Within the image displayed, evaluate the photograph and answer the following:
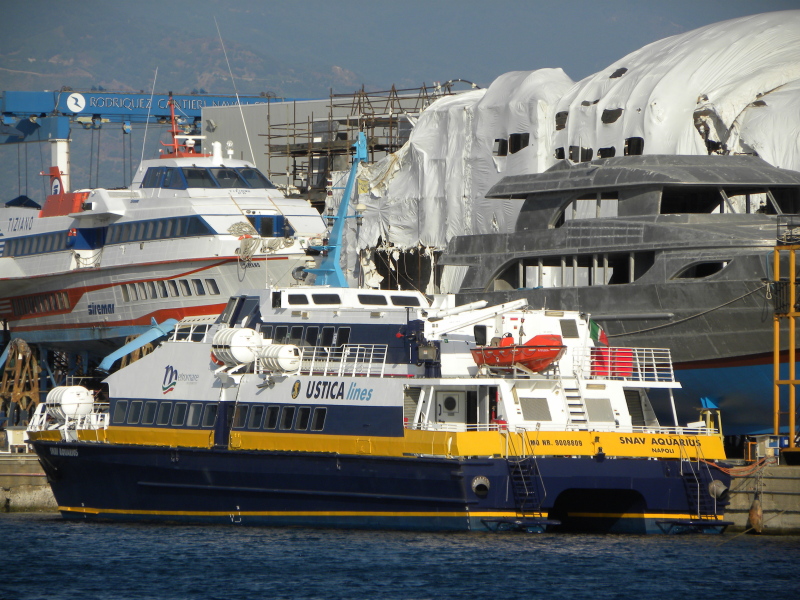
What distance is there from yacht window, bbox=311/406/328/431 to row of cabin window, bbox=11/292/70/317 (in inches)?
844

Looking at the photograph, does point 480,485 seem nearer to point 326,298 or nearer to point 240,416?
point 240,416

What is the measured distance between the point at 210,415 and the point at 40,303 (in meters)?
21.1

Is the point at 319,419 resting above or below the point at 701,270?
below

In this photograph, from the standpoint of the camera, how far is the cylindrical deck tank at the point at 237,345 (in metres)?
26.1

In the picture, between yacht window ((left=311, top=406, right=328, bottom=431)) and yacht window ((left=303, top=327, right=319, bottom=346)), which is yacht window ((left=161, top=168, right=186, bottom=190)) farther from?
yacht window ((left=311, top=406, right=328, bottom=431))

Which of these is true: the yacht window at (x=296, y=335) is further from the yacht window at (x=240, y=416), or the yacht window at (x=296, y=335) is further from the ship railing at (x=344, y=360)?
the yacht window at (x=240, y=416)

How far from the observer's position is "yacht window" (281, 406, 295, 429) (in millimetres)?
25844

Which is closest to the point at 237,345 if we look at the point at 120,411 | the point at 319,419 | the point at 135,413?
the point at 319,419

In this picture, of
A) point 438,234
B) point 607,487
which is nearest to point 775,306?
point 607,487

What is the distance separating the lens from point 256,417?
86.2 ft

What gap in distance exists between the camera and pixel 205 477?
2666 centimetres

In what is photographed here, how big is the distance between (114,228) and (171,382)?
15794 millimetres

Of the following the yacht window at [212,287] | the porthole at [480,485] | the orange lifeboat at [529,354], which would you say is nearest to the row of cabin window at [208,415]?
the orange lifeboat at [529,354]

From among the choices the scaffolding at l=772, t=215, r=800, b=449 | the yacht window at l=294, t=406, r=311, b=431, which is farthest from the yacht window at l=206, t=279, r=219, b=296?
the scaffolding at l=772, t=215, r=800, b=449
